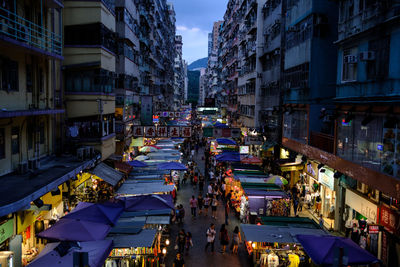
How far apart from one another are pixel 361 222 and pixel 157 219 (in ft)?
30.2

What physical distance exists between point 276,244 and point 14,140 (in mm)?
11759

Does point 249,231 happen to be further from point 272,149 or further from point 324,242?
point 272,149

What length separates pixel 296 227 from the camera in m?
13.8

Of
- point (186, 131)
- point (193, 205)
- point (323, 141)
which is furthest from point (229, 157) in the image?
point (323, 141)

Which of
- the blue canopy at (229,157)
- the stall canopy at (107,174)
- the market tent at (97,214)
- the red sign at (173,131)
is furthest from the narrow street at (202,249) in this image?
the red sign at (173,131)

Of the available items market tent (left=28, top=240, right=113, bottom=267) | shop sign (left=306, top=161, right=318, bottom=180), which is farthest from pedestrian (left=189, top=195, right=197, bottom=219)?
market tent (left=28, top=240, right=113, bottom=267)

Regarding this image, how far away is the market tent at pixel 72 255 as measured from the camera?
994 cm

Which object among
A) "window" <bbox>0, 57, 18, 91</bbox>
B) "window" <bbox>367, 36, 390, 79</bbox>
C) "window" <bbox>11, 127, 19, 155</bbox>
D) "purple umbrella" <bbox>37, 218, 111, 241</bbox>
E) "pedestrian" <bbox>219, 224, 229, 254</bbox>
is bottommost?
"pedestrian" <bbox>219, 224, 229, 254</bbox>

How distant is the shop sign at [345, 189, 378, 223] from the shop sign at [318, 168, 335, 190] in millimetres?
1641

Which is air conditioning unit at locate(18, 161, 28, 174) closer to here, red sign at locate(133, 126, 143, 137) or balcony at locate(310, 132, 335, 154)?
red sign at locate(133, 126, 143, 137)

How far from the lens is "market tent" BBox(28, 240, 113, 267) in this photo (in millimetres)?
9938

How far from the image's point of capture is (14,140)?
1517cm

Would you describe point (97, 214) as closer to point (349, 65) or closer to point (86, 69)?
point (86, 69)

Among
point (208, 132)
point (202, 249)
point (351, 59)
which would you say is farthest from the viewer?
point (208, 132)
